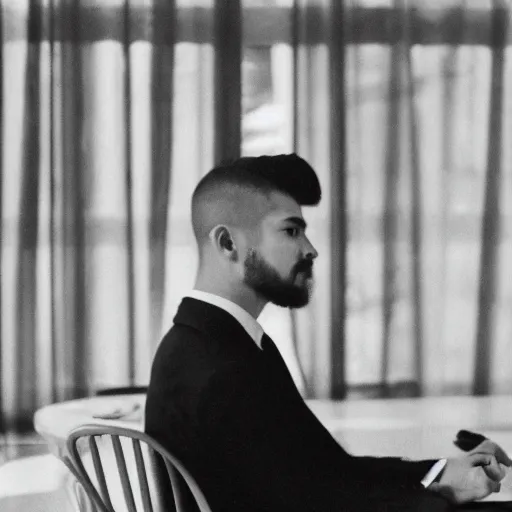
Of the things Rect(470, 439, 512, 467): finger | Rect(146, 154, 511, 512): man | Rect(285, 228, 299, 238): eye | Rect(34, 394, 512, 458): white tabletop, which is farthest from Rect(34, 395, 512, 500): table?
Rect(285, 228, 299, 238): eye

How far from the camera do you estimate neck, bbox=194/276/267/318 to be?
1056mm

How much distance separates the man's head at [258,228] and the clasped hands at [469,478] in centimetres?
32

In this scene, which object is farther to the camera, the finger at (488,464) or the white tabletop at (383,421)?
the white tabletop at (383,421)

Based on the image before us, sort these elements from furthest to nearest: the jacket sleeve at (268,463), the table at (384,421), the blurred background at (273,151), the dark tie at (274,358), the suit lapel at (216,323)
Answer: the blurred background at (273,151), the table at (384,421), the dark tie at (274,358), the suit lapel at (216,323), the jacket sleeve at (268,463)

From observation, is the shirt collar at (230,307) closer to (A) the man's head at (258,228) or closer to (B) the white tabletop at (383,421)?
(A) the man's head at (258,228)

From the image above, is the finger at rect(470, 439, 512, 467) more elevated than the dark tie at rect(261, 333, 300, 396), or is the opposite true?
the dark tie at rect(261, 333, 300, 396)

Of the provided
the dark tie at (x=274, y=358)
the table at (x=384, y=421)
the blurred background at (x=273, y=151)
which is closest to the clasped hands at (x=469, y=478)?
the dark tie at (x=274, y=358)

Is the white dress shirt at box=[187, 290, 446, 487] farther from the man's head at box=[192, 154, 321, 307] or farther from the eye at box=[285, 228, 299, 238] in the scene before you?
the eye at box=[285, 228, 299, 238]

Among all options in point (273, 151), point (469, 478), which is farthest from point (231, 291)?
point (273, 151)

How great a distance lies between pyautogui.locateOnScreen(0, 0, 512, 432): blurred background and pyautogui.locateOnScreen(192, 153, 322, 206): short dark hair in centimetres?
238

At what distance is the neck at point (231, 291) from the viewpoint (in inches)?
41.6

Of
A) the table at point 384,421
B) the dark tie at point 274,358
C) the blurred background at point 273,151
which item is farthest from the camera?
the blurred background at point 273,151

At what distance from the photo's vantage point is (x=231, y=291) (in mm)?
1059

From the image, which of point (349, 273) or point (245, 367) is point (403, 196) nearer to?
point (349, 273)
